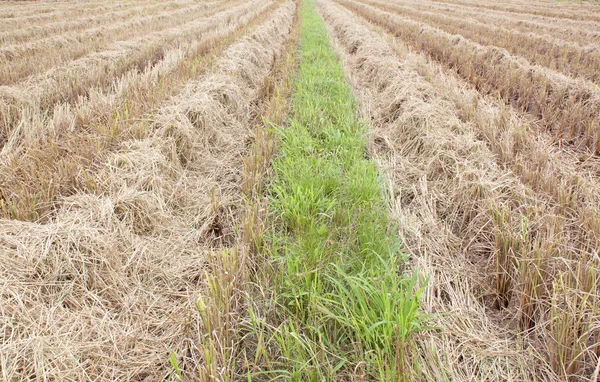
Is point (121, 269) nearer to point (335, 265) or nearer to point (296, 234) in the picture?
point (296, 234)

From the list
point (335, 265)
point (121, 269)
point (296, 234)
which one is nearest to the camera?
point (335, 265)

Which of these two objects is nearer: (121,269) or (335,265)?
(335,265)

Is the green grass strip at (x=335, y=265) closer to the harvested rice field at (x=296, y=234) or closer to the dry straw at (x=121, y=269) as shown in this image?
the harvested rice field at (x=296, y=234)

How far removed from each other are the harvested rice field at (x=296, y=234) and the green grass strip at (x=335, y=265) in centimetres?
2

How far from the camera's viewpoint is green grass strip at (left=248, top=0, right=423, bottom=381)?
1.41 meters

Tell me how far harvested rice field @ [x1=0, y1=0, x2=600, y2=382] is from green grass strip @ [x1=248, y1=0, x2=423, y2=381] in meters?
0.02

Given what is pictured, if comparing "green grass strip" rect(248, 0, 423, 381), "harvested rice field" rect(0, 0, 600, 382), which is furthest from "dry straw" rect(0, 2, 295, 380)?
"green grass strip" rect(248, 0, 423, 381)

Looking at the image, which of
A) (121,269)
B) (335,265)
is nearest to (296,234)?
(335,265)

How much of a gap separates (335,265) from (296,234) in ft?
1.96

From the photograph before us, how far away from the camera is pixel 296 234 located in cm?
225

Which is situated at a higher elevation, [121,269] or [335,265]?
[335,265]

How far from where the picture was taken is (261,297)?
1.80 m

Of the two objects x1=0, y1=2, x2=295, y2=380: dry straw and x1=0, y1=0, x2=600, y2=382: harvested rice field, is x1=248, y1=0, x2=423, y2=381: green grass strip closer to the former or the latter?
x1=0, y1=0, x2=600, y2=382: harvested rice field

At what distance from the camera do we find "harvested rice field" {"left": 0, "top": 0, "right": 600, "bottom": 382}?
1.43m
